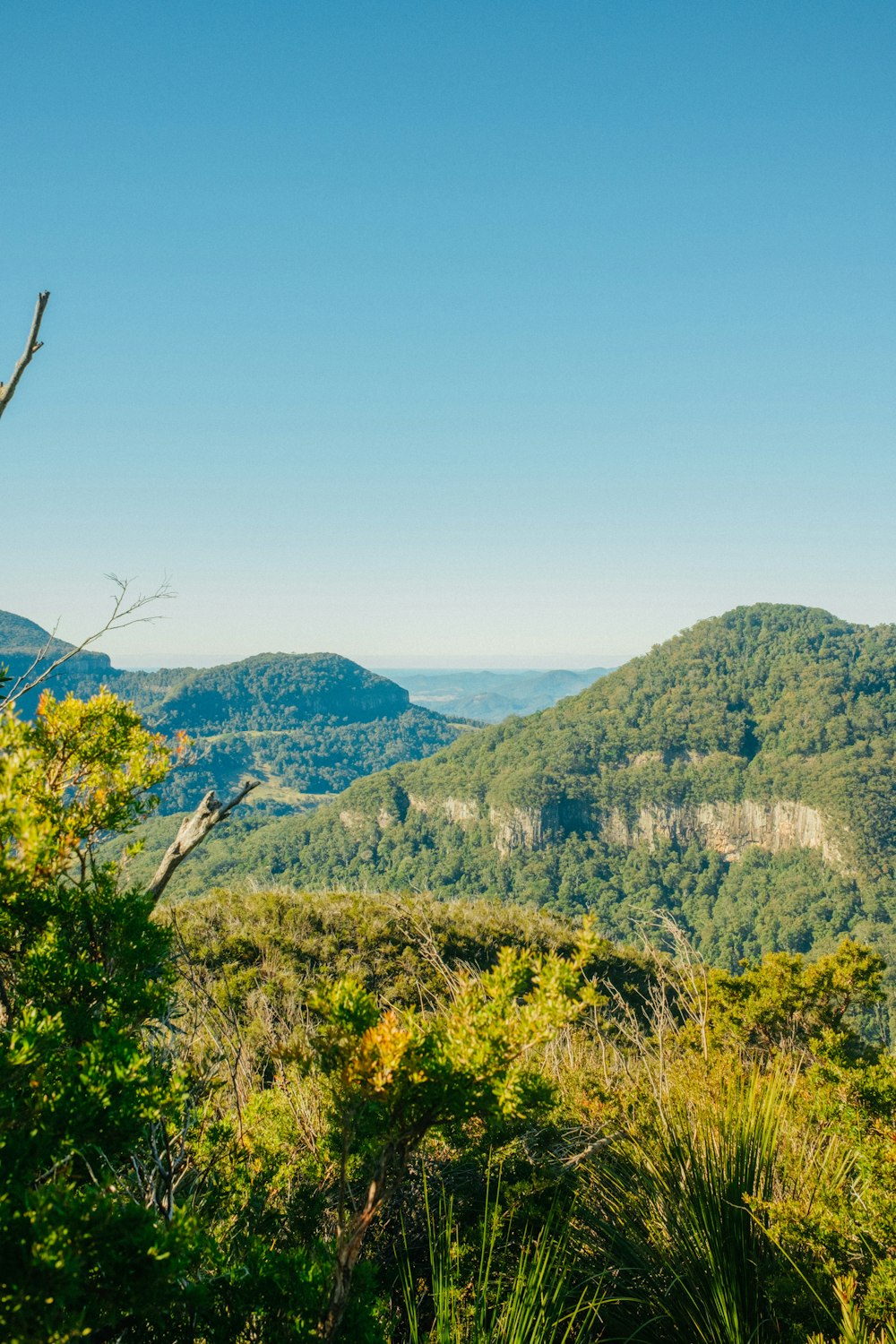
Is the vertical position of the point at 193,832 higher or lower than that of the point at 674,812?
higher

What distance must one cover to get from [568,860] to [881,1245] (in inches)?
3704

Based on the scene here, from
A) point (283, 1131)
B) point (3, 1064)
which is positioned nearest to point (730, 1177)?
point (283, 1131)

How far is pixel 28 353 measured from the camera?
9.29ft

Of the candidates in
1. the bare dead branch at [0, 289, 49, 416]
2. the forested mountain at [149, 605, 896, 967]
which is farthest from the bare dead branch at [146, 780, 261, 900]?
the forested mountain at [149, 605, 896, 967]

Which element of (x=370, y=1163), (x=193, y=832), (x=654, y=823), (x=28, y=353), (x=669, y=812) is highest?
(x=28, y=353)

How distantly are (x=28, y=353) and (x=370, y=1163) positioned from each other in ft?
14.2

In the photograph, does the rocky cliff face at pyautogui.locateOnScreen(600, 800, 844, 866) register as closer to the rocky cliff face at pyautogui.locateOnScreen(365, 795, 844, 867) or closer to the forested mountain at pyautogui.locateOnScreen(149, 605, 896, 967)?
the rocky cliff face at pyautogui.locateOnScreen(365, 795, 844, 867)

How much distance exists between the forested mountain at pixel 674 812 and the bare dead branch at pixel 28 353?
2837 inches

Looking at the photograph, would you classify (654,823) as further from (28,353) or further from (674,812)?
(28,353)

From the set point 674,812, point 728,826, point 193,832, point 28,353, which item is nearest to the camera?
point 28,353

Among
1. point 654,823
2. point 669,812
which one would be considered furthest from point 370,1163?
point 669,812

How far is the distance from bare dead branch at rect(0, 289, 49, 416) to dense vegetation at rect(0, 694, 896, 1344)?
4.65ft

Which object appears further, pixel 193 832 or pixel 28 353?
pixel 193 832

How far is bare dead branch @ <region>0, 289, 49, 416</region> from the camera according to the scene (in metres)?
2.75
